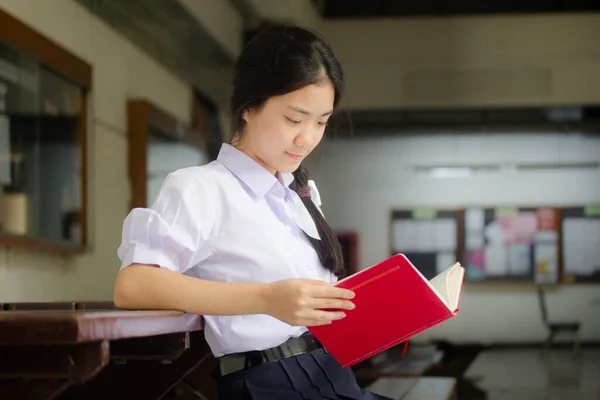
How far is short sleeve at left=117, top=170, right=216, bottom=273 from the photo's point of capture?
129 centimetres

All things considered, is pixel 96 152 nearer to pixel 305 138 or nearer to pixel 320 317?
pixel 305 138

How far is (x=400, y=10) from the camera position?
27.0 feet

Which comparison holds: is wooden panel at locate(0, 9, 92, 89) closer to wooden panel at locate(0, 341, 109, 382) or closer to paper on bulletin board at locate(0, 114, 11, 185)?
paper on bulletin board at locate(0, 114, 11, 185)

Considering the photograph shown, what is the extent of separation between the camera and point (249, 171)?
1498 millimetres

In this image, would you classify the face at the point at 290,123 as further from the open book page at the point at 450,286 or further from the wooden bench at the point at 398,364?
the wooden bench at the point at 398,364

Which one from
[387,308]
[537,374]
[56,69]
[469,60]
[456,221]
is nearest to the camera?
[387,308]

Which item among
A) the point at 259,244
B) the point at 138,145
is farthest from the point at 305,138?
the point at 138,145

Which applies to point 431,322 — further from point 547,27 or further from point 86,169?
point 547,27

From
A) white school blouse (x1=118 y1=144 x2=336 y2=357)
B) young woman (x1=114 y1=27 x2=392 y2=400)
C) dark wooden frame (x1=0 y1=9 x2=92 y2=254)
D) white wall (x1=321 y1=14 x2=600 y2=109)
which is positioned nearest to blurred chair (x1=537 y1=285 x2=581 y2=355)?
white wall (x1=321 y1=14 x2=600 y2=109)

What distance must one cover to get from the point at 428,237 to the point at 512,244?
0.81 metres

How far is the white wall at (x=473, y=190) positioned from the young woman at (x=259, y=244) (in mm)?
6909

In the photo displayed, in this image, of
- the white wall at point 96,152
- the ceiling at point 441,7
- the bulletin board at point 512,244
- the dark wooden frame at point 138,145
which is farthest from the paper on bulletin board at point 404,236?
the dark wooden frame at point 138,145

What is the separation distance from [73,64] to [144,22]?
1.10 metres

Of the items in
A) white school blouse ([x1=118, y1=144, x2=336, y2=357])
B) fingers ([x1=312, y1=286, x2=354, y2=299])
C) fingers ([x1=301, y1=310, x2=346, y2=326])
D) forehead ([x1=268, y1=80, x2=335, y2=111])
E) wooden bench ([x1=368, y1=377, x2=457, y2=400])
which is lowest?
wooden bench ([x1=368, y1=377, x2=457, y2=400])
